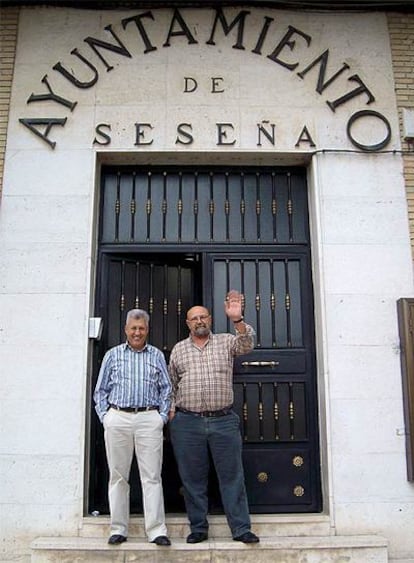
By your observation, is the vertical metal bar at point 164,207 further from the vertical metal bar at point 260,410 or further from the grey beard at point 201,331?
the vertical metal bar at point 260,410

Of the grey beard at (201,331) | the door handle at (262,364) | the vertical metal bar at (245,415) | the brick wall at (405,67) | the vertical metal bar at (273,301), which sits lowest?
the vertical metal bar at (245,415)

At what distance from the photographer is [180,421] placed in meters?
4.47

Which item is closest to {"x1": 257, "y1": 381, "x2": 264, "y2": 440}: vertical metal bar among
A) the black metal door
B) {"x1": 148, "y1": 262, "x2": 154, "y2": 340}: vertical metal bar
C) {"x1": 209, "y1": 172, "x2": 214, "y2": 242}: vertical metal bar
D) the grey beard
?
the black metal door

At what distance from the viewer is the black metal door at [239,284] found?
5.04m

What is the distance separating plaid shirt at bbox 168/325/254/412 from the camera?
4449mm

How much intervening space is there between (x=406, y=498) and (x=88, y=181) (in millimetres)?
3882

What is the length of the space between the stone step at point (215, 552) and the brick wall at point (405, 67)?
2.94m

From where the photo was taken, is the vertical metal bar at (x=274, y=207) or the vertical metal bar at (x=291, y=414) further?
the vertical metal bar at (x=274, y=207)

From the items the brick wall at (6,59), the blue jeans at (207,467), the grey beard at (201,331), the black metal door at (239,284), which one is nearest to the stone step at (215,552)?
the blue jeans at (207,467)

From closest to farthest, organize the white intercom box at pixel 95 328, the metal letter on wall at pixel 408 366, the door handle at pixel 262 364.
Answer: the metal letter on wall at pixel 408 366
the white intercom box at pixel 95 328
the door handle at pixel 262 364

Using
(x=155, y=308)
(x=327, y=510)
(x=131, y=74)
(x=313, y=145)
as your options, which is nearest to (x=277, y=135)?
(x=313, y=145)

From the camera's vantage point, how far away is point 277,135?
5355 mm

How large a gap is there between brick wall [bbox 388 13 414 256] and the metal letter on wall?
3.14 ft

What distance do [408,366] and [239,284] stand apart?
1.65m
